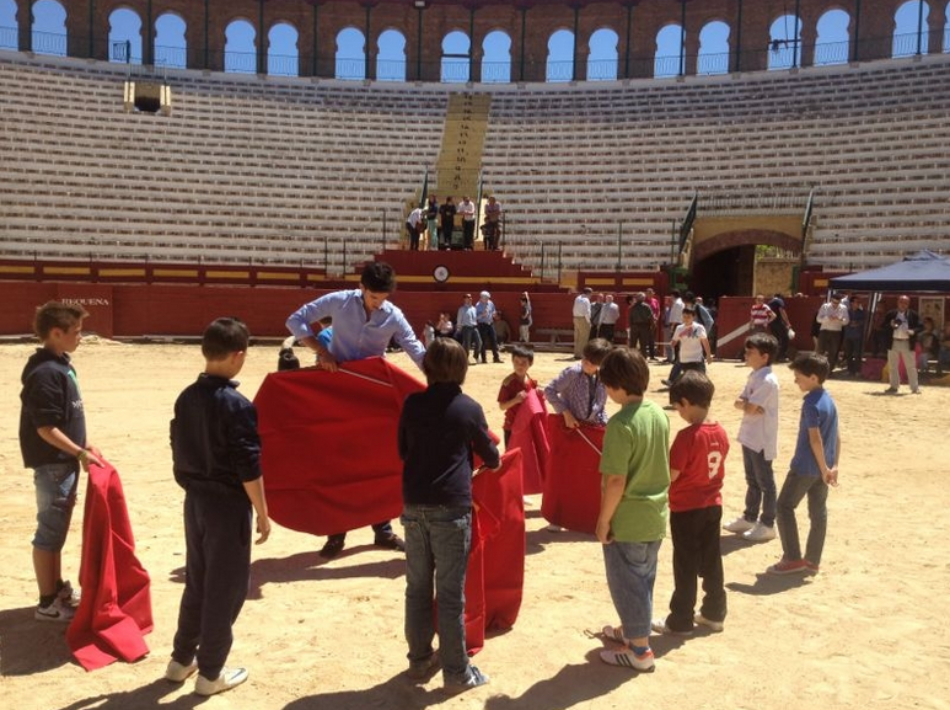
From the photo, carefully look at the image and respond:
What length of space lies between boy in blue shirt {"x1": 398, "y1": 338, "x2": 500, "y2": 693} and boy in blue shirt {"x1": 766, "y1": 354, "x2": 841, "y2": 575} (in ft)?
7.42

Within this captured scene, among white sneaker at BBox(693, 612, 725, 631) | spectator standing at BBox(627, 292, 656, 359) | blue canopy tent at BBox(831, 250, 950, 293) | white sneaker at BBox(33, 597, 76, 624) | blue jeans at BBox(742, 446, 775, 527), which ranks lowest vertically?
white sneaker at BBox(693, 612, 725, 631)

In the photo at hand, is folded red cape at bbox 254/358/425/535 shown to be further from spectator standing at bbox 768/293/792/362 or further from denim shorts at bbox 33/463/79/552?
spectator standing at bbox 768/293/792/362

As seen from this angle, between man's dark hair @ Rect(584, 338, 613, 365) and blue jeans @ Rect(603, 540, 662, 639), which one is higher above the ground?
man's dark hair @ Rect(584, 338, 613, 365)

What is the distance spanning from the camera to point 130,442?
8.52 meters

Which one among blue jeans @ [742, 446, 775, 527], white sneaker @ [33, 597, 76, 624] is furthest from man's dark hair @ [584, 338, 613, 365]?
white sneaker @ [33, 597, 76, 624]

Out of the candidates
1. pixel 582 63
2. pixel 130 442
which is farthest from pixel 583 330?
pixel 582 63

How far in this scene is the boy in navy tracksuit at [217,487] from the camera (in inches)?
130

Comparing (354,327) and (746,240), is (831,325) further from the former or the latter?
(354,327)

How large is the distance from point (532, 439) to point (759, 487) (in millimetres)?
1560

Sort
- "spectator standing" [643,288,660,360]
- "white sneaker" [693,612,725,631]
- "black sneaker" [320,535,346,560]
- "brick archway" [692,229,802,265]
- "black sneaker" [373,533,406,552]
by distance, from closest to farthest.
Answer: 1. "white sneaker" [693,612,725,631]
2. "black sneaker" [320,535,346,560]
3. "black sneaker" [373,533,406,552]
4. "spectator standing" [643,288,660,360]
5. "brick archway" [692,229,802,265]

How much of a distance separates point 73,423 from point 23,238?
2146 cm

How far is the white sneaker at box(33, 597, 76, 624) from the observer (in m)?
4.06

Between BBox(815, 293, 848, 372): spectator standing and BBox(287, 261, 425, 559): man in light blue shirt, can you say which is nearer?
BBox(287, 261, 425, 559): man in light blue shirt

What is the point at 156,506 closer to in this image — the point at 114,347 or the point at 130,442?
the point at 130,442
